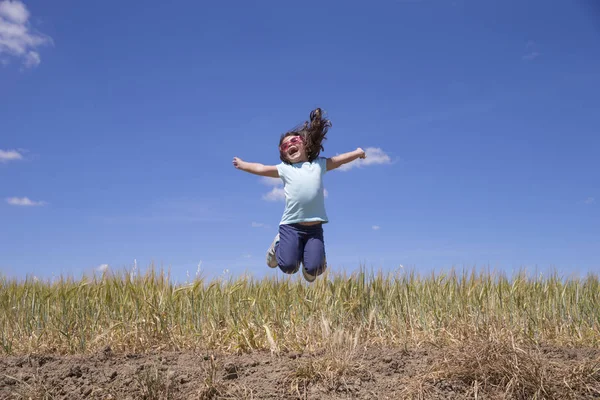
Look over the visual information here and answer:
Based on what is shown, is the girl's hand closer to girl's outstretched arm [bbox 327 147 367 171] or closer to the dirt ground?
girl's outstretched arm [bbox 327 147 367 171]

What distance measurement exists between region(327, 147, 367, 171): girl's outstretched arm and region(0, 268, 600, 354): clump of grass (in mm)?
1105

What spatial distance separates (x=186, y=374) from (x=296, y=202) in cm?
219

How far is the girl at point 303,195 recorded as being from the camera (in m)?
4.94

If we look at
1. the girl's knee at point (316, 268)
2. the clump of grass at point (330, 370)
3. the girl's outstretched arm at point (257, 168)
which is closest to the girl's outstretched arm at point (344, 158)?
the girl's outstretched arm at point (257, 168)

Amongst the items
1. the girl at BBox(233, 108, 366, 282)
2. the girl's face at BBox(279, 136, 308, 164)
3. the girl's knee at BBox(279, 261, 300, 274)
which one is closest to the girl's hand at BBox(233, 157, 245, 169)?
the girl at BBox(233, 108, 366, 282)

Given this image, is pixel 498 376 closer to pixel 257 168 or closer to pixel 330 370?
pixel 330 370

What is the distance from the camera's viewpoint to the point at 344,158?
205 inches

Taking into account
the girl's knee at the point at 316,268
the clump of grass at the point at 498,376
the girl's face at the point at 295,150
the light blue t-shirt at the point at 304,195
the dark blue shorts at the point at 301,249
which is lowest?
the clump of grass at the point at 498,376

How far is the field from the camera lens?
9.61ft

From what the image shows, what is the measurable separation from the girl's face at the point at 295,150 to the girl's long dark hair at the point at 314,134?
0.13ft

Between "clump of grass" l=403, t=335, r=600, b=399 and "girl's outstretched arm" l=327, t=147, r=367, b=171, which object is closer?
"clump of grass" l=403, t=335, r=600, b=399

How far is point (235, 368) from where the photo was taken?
122 inches

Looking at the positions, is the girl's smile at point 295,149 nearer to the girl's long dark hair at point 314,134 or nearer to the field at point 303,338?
the girl's long dark hair at point 314,134

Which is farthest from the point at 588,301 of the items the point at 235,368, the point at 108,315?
the point at 108,315
